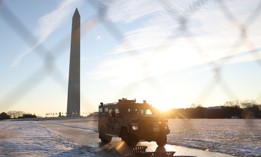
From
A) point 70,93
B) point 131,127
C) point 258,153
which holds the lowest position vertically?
point 258,153

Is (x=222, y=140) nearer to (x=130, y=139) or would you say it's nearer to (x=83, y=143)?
(x=130, y=139)

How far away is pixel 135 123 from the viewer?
563 inches

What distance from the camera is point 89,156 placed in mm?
11523

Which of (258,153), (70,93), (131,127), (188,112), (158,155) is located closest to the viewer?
(158,155)

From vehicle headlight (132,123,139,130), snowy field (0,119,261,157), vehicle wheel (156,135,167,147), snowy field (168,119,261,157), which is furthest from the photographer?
vehicle wheel (156,135,167,147)

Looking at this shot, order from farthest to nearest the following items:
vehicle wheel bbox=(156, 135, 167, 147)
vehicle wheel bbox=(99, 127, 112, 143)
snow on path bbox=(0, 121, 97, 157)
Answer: vehicle wheel bbox=(99, 127, 112, 143) < vehicle wheel bbox=(156, 135, 167, 147) < snow on path bbox=(0, 121, 97, 157)

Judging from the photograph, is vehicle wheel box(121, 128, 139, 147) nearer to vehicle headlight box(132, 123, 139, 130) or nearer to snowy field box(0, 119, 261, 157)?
vehicle headlight box(132, 123, 139, 130)

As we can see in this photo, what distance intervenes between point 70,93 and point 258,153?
4043 centimetres

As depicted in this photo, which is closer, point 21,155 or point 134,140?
point 21,155

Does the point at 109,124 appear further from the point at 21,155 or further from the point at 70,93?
the point at 70,93

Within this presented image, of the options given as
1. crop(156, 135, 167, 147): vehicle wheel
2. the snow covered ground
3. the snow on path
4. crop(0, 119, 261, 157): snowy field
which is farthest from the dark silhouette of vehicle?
the snow covered ground

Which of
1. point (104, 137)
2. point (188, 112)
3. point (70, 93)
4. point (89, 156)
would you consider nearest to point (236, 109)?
point (188, 112)

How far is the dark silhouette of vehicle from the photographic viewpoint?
46.7 feet

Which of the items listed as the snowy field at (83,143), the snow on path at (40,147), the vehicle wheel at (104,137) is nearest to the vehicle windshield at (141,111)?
the snowy field at (83,143)
